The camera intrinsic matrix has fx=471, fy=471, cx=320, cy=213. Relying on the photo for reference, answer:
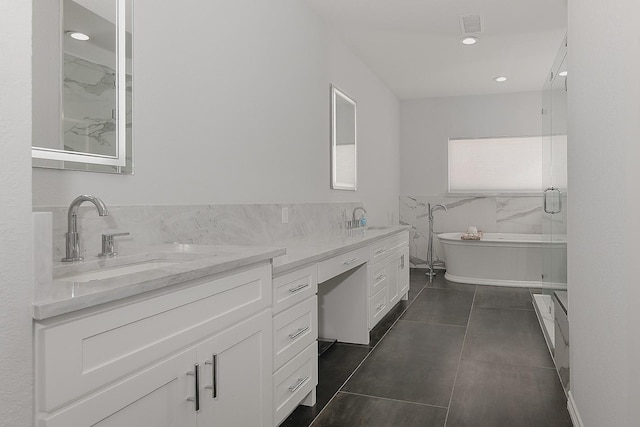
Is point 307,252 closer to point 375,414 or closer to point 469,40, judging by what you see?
point 375,414

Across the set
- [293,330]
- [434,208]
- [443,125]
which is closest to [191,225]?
[293,330]

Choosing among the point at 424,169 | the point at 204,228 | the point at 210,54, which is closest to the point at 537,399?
the point at 204,228

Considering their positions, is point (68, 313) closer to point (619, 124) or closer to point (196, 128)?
point (196, 128)

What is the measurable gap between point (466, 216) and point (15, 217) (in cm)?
615

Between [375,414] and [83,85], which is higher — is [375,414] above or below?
below

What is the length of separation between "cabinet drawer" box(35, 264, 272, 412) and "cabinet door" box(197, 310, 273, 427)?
0.06m

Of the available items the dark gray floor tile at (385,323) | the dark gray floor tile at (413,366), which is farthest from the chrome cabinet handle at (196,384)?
the dark gray floor tile at (385,323)

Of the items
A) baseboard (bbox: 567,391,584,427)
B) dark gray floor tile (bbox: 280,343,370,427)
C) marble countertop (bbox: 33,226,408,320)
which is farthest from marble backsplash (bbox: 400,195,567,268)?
marble countertop (bbox: 33,226,408,320)

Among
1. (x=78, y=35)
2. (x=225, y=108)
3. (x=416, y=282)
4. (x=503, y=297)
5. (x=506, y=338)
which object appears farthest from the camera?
(x=416, y=282)

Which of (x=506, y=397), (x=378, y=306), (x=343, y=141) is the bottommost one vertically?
(x=506, y=397)

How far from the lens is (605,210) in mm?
1624

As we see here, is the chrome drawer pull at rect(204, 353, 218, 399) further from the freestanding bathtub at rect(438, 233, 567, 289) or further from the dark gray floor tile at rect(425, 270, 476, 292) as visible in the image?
the freestanding bathtub at rect(438, 233, 567, 289)

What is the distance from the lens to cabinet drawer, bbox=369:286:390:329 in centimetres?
343

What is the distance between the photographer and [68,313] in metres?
0.98
